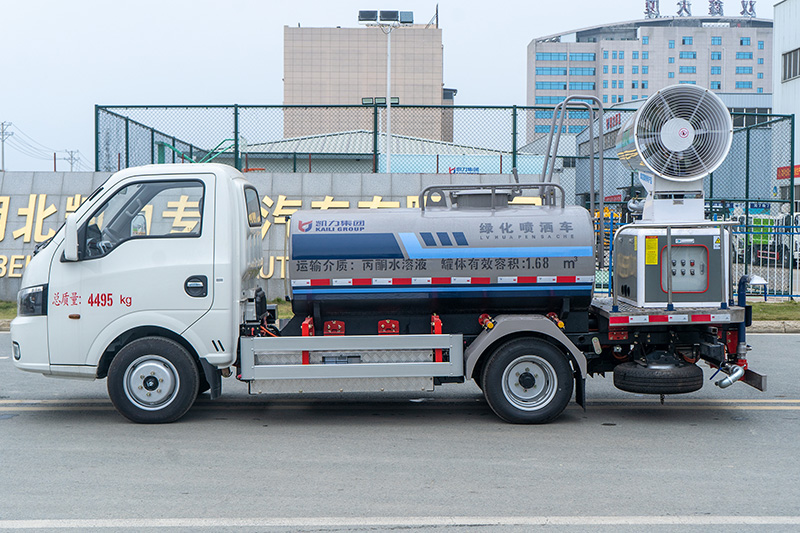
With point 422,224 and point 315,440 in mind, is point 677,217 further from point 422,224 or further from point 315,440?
point 315,440

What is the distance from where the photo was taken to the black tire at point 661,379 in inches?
278

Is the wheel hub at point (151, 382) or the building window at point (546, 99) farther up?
the building window at point (546, 99)

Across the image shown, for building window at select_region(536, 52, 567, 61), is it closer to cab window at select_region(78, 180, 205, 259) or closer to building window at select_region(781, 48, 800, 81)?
building window at select_region(781, 48, 800, 81)

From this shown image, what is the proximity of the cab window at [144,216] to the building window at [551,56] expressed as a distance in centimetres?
13000

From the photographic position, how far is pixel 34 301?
23.2ft

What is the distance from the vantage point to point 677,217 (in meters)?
7.70

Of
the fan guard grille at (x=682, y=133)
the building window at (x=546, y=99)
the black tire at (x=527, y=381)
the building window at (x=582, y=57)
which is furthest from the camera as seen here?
the building window at (x=582, y=57)

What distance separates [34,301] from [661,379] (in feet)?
18.4

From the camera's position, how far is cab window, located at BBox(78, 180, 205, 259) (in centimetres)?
703

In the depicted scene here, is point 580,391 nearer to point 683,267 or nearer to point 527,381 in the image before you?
point 527,381

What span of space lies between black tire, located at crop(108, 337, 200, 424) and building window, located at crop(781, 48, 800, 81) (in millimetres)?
41624

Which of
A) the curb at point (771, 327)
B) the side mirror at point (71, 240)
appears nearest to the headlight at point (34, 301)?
the side mirror at point (71, 240)

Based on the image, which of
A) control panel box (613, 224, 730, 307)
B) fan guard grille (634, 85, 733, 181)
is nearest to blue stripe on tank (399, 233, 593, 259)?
control panel box (613, 224, 730, 307)

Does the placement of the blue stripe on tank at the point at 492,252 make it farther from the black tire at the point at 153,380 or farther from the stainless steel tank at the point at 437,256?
the black tire at the point at 153,380
